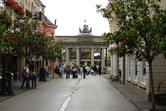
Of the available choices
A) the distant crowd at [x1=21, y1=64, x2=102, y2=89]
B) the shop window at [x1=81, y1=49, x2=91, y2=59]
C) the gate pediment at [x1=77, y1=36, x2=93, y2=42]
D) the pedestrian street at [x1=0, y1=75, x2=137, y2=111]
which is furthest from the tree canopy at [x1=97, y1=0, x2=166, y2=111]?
the shop window at [x1=81, y1=49, x2=91, y2=59]

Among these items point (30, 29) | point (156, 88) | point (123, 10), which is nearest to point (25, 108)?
point (123, 10)

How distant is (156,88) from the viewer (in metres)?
13.9

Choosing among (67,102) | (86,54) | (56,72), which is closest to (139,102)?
(67,102)

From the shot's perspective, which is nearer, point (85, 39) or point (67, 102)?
point (67, 102)

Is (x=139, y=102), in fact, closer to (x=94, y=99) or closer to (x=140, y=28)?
(x=94, y=99)

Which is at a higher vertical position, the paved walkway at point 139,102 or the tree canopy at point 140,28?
the tree canopy at point 140,28

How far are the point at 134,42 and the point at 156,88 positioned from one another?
168 inches

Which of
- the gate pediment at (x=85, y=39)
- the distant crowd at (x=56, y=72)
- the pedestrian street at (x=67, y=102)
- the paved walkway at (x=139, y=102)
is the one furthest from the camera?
the gate pediment at (x=85, y=39)

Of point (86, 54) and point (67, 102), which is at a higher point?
point (86, 54)

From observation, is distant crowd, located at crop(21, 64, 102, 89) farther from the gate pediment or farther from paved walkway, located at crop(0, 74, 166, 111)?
the gate pediment

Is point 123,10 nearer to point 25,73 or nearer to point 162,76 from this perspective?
point 162,76

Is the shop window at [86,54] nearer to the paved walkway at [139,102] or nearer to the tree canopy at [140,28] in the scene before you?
the paved walkway at [139,102]

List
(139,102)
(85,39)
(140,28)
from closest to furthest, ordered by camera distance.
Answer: (140,28)
(139,102)
(85,39)

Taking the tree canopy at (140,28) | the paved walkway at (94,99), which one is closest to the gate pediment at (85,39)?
the paved walkway at (94,99)
